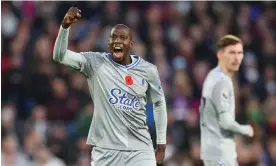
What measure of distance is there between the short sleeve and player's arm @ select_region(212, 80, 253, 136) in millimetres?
1166

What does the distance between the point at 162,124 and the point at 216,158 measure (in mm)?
1259

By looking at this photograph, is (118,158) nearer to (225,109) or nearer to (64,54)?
(64,54)

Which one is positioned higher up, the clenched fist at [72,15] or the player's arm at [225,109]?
the clenched fist at [72,15]

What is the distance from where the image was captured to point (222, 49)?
10.0 meters

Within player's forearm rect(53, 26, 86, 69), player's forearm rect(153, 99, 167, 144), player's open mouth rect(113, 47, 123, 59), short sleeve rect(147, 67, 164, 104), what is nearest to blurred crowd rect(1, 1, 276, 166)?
player's forearm rect(153, 99, 167, 144)

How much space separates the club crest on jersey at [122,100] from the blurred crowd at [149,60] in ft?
17.0

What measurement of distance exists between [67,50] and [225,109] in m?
2.26

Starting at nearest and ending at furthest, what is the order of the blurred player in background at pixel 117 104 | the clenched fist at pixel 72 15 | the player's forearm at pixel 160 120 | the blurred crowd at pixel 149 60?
the clenched fist at pixel 72 15
the blurred player in background at pixel 117 104
the player's forearm at pixel 160 120
the blurred crowd at pixel 149 60

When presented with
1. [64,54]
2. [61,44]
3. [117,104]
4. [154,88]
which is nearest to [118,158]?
[117,104]

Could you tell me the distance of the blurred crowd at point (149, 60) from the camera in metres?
14.5

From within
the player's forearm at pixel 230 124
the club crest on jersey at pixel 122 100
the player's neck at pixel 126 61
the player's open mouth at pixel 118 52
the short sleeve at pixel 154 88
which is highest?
the player's open mouth at pixel 118 52

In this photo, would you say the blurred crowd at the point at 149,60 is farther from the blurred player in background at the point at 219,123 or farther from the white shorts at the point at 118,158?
the white shorts at the point at 118,158

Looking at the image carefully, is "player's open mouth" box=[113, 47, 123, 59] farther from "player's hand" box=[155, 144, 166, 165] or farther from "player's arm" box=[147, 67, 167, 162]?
"player's hand" box=[155, 144, 166, 165]

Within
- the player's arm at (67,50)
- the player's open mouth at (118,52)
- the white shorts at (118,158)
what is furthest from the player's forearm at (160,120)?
the player's arm at (67,50)
